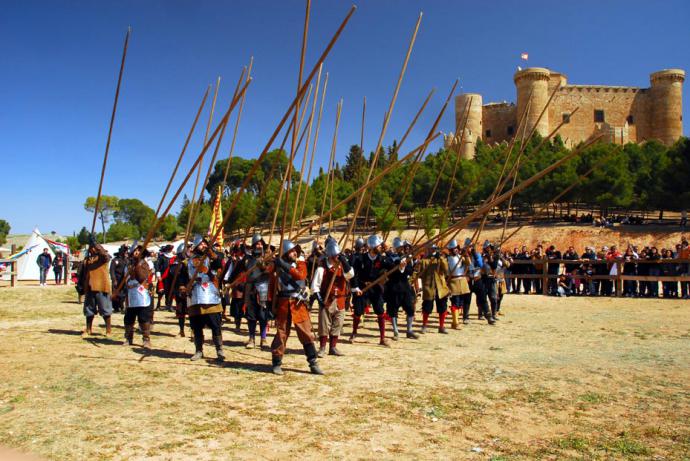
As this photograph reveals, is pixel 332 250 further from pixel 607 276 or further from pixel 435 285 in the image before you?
pixel 607 276

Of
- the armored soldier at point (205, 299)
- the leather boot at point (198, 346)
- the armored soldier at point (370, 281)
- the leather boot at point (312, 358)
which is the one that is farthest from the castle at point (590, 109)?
the leather boot at point (312, 358)

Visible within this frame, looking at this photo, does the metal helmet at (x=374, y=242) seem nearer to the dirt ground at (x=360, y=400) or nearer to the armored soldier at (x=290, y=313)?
the dirt ground at (x=360, y=400)

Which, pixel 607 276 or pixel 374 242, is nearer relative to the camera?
pixel 374 242

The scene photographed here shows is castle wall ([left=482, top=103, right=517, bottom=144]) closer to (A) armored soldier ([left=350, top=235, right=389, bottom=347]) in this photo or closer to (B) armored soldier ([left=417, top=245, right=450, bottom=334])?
(B) armored soldier ([left=417, top=245, right=450, bottom=334])

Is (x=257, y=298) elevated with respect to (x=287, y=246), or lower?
lower

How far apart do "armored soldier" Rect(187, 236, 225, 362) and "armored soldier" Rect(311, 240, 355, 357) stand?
4.83 ft

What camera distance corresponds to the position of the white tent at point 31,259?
2591 cm

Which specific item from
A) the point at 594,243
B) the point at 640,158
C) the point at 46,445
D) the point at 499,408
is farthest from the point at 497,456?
the point at 640,158

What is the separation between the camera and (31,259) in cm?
2600

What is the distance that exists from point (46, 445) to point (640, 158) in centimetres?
4967

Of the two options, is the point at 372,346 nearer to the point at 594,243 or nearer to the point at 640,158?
the point at 594,243

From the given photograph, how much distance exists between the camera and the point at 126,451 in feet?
13.6

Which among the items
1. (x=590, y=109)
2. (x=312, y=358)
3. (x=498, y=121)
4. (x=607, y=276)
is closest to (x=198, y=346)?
(x=312, y=358)

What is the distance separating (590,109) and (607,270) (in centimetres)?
5582
